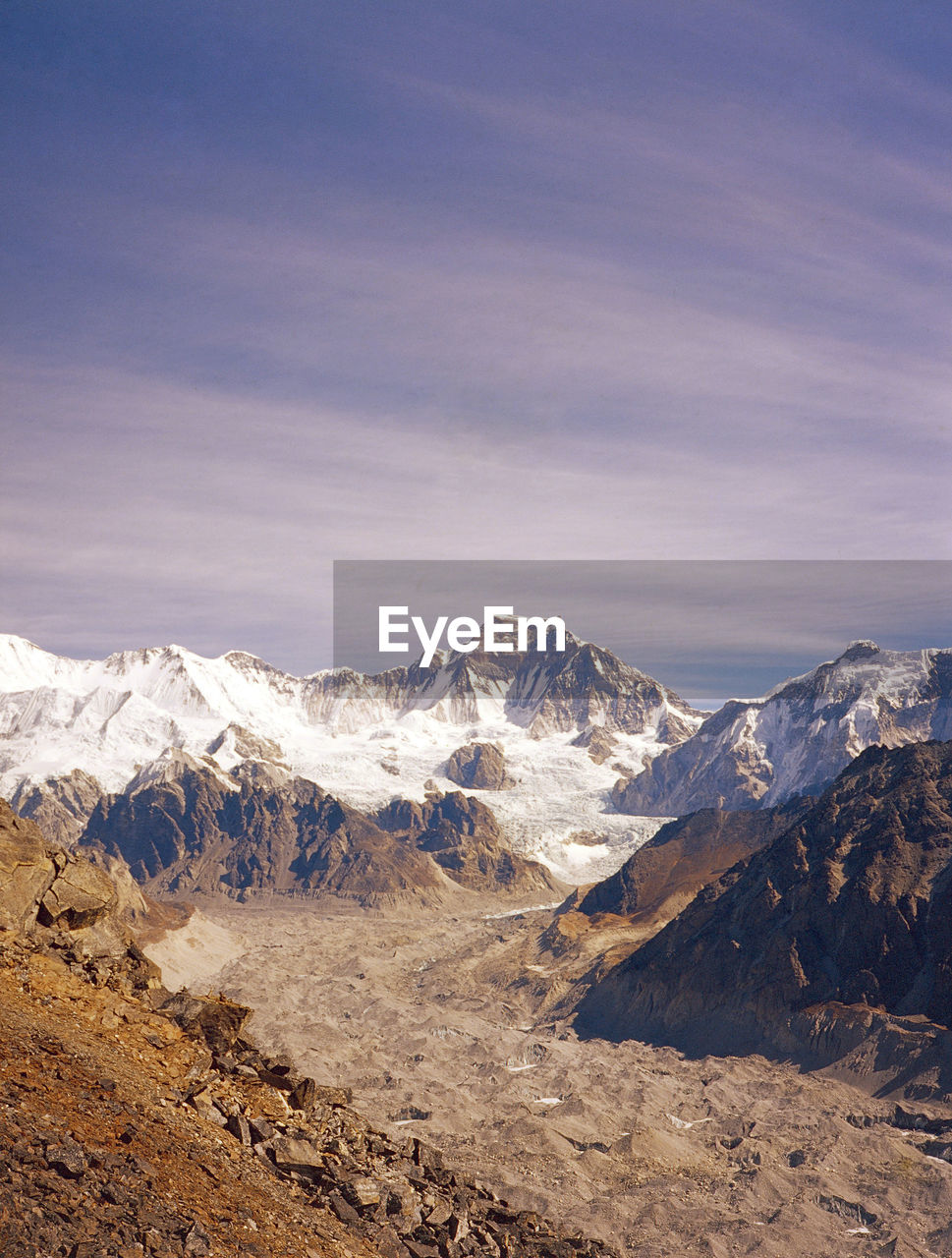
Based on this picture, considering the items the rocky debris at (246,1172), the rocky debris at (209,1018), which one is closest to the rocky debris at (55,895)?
the rocky debris at (246,1172)

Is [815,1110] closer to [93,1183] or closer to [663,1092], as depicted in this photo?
[663,1092]

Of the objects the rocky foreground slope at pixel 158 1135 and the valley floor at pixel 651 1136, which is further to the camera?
the valley floor at pixel 651 1136

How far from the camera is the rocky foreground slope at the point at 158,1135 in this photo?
22.4 metres

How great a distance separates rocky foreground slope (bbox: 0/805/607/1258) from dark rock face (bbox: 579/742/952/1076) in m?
123

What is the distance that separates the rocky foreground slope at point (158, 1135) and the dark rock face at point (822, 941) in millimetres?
123270

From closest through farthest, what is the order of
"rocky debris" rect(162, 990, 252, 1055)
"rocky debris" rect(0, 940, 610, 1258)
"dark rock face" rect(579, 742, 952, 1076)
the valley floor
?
"rocky debris" rect(0, 940, 610, 1258) → "rocky debris" rect(162, 990, 252, 1055) → the valley floor → "dark rock face" rect(579, 742, 952, 1076)

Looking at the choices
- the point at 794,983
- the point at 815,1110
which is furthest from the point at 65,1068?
the point at 794,983

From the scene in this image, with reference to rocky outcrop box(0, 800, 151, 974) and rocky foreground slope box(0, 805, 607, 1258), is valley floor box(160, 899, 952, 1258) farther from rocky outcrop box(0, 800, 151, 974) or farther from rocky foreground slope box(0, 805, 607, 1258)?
rocky outcrop box(0, 800, 151, 974)

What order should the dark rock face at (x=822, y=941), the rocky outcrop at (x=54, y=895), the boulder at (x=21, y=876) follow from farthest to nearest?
the dark rock face at (x=822, y=941), the rocky outcrop at (x=54, y=895), the boulder at (x=21, y=876)

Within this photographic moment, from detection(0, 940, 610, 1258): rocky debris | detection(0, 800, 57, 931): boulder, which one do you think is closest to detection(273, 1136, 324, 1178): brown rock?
detection(0, 940, 610, 1258): rocky debris

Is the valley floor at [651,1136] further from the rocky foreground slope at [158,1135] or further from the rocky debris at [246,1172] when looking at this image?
the rocky foreground slope at [158,1135]

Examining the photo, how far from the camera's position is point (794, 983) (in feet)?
509

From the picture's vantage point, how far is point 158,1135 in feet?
85.1

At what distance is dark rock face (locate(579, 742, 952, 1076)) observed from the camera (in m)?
146
